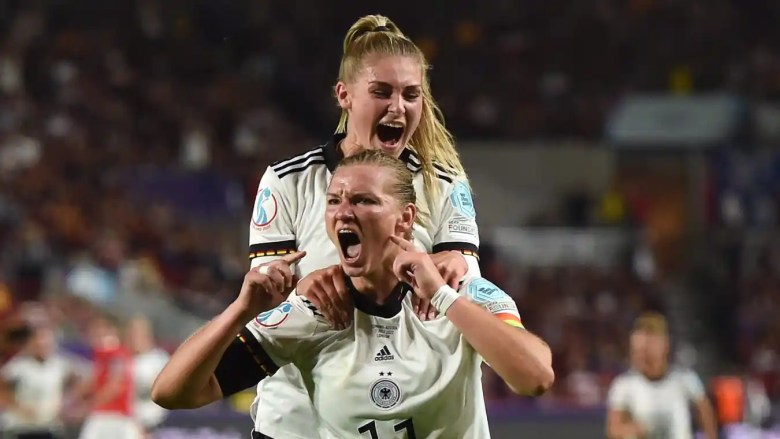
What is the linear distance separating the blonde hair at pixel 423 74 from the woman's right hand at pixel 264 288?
36.9 inches

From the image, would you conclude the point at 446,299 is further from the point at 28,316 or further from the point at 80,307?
the point at 80,307

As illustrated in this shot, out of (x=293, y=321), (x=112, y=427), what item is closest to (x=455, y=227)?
(x=293, y=321)

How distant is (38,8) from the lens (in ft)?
60.3

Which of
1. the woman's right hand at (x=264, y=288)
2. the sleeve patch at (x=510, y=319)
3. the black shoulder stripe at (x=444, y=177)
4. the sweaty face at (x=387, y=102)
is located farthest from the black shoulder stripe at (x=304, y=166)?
the sleeve patch at (x=510, y=319)

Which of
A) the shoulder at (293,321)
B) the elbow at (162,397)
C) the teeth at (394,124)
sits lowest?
the elbow at (162,397)

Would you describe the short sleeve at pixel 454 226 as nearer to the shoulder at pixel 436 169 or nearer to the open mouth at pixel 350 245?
the shoulder at pixel 436 169

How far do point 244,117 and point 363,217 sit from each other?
15.4 m

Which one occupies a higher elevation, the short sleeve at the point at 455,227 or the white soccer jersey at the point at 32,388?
the short sleeve at the point at 455,227

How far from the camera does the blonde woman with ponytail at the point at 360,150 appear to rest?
12.6ft

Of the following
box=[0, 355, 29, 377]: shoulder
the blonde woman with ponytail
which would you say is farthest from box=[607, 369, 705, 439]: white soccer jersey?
the blonde woman with ponytail

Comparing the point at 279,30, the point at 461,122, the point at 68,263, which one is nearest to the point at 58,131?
the point at 68,263

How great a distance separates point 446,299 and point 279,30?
17.8 meters

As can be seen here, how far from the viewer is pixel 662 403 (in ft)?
27.6

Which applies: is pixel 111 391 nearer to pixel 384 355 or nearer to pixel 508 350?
pixel 384 355
